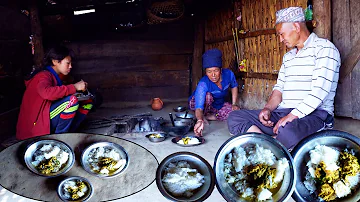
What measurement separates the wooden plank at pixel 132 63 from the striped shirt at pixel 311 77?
3566 millimetres

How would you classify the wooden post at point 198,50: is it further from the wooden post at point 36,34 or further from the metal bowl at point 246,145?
the metal bowl at point 246,145

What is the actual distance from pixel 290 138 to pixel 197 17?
14.2 feet

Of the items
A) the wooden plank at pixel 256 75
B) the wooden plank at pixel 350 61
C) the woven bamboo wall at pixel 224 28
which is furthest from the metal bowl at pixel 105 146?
the woven bamboo wall at pixel 224 28

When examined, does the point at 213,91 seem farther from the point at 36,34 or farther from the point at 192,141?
the point at 36,34

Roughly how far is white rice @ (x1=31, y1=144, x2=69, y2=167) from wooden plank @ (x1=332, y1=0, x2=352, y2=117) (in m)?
2.35

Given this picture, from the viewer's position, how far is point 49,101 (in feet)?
10.6

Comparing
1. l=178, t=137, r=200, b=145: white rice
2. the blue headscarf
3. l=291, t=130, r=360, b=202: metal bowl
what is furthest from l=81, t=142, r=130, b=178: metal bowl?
the blue headscarf

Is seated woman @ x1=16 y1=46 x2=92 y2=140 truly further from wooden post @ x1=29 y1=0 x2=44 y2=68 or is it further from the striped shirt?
the striped shirt

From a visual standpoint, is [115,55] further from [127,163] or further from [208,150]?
[127,163]

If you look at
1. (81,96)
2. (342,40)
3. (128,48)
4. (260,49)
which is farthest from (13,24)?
(342,40)

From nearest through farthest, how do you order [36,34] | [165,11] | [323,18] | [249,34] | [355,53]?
[355,53], [323,18], [249,34], [36,34], [165,11]

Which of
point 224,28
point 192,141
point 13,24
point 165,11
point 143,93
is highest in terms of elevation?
point 165,11

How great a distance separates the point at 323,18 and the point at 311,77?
583mm

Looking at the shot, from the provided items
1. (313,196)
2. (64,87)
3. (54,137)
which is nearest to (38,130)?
(64,87)
